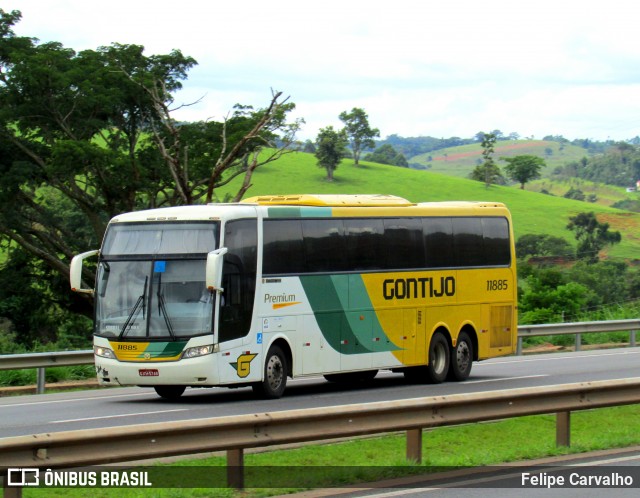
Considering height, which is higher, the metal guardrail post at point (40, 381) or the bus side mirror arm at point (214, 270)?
the bus side mirror arm at point (214, 270)

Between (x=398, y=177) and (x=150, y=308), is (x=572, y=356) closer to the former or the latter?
(x=150, y=308)

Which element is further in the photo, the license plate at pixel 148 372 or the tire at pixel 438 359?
the tire at pixel 438 359

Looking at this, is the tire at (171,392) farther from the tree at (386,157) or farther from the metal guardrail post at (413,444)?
the tree at (386,157)

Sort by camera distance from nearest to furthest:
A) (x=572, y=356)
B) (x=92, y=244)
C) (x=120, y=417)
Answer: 1. (x=120, y=417)
2. (x=572, y=356)
3. (x=92, y=244)

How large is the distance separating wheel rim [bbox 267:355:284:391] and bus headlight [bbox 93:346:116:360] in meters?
2.49

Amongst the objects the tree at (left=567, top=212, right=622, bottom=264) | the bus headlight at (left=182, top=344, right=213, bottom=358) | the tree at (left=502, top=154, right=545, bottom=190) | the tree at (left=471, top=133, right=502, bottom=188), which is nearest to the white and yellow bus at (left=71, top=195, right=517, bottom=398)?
the bus headlight at (left=182, top=344, right=213, bottom=358)

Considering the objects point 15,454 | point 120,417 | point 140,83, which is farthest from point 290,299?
point 140,83

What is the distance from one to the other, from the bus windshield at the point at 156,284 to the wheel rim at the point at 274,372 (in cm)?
153

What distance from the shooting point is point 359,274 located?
20438 millimetres

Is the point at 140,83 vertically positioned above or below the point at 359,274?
above

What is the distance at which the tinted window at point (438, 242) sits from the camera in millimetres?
21875

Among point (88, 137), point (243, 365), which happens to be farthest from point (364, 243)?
point (88, 137)

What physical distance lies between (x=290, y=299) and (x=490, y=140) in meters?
128

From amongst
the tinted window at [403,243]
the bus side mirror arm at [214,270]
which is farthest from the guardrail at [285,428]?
the tinted window at [403,243]
